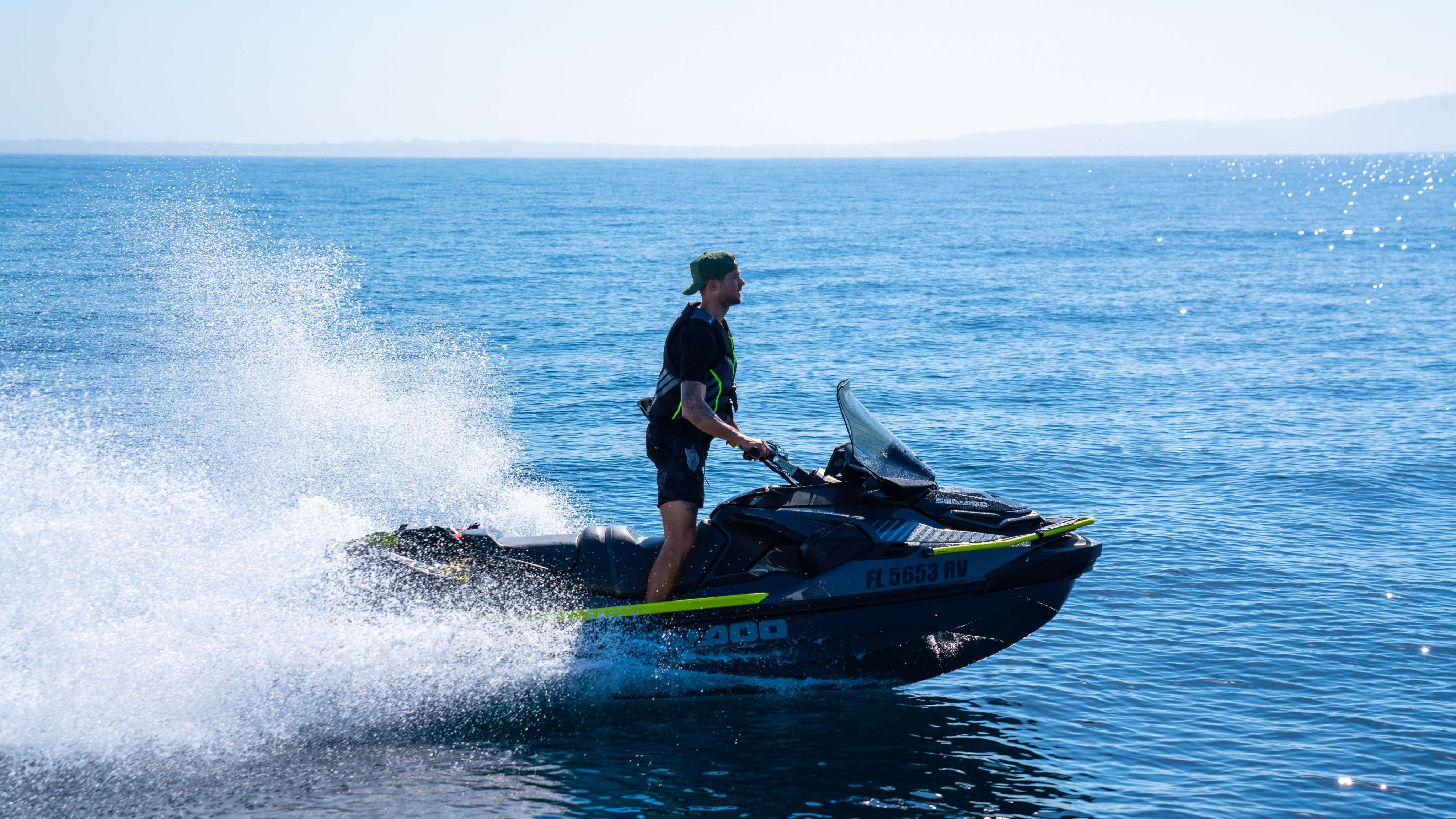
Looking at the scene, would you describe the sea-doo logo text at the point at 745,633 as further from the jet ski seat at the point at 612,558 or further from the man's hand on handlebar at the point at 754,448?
the man's hand on handlebar at the point at 754,448

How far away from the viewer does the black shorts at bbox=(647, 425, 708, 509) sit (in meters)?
6.57

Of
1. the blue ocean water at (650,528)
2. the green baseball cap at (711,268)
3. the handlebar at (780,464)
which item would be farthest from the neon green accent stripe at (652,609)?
the green baseball cap at (711,268)

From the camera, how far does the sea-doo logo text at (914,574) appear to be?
671cm

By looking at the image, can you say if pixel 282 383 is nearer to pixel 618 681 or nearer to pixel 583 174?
pixel 618 681

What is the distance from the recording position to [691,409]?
21.0 ft

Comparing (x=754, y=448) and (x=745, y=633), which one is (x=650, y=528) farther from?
(x=754, y=448)

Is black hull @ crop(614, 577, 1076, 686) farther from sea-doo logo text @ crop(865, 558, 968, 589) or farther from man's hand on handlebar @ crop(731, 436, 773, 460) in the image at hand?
man's hand on handlebar @ crop(731, 436, 773, 460)

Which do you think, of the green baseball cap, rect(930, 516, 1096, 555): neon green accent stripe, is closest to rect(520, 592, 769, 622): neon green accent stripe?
rect(930, 516, 1096, 555): neon green accent stripe

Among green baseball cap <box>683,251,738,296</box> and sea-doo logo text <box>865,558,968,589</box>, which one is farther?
sea-doo logo text <box>865,558,968,589</box>

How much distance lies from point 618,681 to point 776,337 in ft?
62.4

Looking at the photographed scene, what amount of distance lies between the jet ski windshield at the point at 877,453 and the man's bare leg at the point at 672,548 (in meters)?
1.04

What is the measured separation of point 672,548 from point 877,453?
4.44ft

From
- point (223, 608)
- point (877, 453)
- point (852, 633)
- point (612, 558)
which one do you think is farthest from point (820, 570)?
point (223, 608)

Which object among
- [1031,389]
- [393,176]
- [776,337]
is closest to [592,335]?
[776,337]
